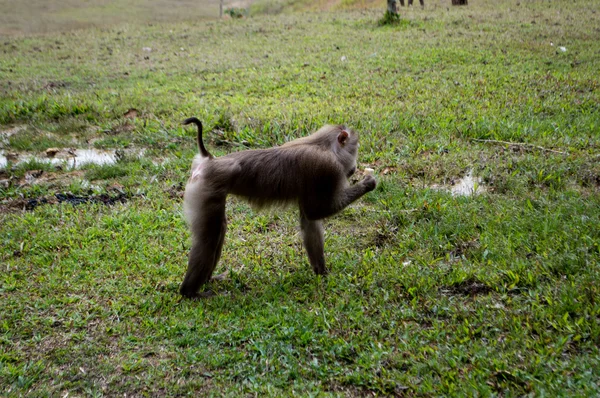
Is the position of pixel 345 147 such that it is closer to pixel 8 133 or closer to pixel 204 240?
pixel 204 240

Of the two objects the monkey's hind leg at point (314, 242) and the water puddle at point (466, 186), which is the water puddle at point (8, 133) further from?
the water puddle at point (466, 186)

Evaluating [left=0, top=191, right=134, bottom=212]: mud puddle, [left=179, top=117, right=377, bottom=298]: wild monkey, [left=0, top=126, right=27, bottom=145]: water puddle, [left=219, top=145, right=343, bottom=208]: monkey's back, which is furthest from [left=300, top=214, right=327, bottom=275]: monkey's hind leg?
[left=0, top=126, right=27, bottom=145]: water puddle

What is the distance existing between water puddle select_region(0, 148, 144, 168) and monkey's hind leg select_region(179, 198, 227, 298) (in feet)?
11.5

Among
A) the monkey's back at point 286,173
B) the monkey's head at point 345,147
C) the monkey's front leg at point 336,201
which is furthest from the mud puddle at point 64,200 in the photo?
the monkey's head at point 345,147

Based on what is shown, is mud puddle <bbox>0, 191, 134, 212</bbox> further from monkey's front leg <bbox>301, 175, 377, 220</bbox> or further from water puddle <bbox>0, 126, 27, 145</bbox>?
monkey's front leg <bbox>301, 175, 377, 220</bbox>

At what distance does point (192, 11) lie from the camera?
72.3 ft

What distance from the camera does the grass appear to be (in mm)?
3859

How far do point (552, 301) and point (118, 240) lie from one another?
4.08 metres

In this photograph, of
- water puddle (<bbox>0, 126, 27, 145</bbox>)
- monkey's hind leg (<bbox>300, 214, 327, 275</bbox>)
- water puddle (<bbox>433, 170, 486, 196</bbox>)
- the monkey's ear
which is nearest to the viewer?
the monkey's ear

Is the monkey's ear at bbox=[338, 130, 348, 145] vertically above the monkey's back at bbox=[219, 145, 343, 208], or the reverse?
the monkey's ear at bbox=[338, 130, 348, 145]

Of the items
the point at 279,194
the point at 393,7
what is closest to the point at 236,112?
the point at 279,194

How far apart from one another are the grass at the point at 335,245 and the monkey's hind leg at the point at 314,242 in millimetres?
121

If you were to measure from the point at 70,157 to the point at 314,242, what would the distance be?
471 cm

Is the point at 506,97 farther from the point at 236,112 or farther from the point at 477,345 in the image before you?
the point at 477,345
